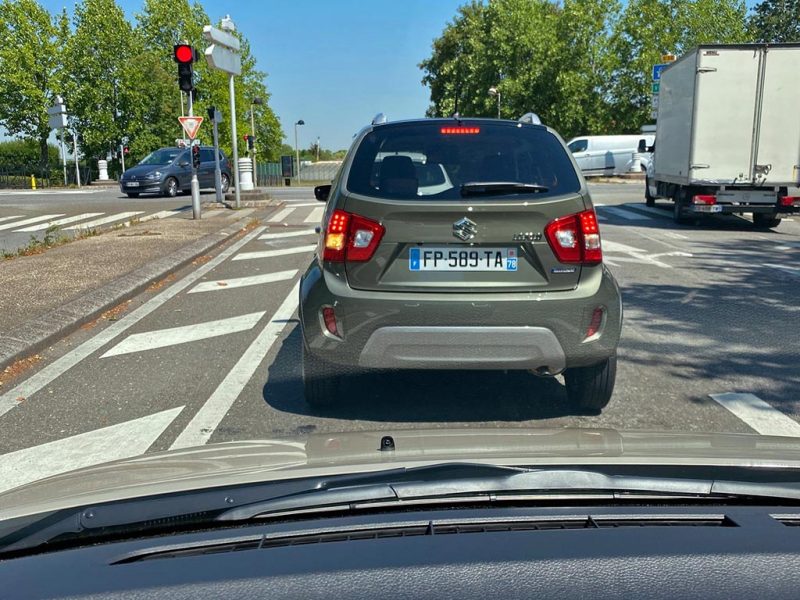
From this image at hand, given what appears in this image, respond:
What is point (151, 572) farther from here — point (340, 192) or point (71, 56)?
point (71, 56)

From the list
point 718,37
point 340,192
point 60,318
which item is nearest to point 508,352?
point 340,192

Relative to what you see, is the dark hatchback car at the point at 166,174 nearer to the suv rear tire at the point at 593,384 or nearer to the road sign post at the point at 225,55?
the road sign post at the point at 225,55

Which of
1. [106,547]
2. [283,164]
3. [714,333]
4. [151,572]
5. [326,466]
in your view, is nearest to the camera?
[151,572]

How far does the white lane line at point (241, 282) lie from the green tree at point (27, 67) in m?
46.9

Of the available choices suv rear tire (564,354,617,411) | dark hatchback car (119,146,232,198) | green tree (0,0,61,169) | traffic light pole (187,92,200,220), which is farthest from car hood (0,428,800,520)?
green tree (0,0,61,169)

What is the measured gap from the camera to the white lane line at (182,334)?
6977 mm

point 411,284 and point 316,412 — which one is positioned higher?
point 411,284

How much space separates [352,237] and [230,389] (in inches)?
68.3

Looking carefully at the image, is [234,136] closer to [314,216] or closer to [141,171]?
[314,216]

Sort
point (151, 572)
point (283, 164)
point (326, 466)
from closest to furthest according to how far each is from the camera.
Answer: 1. point (151, 572)
2. point (326, 466)
3. point (283, 164)

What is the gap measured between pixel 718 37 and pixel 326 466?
2305 inches

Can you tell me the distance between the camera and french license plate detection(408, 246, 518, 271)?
448 centimetres

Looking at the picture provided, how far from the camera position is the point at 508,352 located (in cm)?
443

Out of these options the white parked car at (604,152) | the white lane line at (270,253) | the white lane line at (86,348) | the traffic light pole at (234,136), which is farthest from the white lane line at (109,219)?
the white parked car at (604,152)
